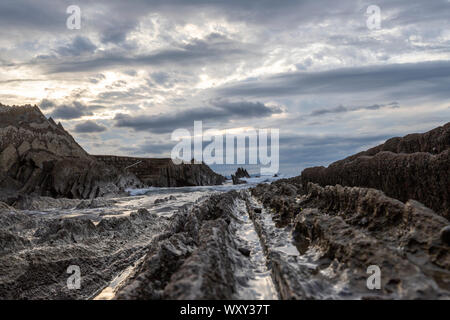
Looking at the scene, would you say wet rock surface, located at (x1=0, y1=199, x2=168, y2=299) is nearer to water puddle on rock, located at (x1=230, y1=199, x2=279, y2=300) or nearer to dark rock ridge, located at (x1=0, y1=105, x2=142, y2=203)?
water puddle on rock, located at (x1=230, y1=199, x2=279, y2=300)

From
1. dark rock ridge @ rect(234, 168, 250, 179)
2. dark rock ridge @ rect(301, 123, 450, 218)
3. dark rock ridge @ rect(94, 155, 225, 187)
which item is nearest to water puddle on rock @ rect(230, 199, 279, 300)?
dark rock ridge @ rect(301, 123, 450, 218)

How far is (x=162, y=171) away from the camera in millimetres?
43750

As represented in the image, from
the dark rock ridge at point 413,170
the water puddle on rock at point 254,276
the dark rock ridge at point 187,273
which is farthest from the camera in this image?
the dark rock ridge at point 413,170

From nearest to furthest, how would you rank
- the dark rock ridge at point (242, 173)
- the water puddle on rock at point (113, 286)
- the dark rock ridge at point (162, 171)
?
the water puddle on rock at point (113, 286) → the dark rock ridge at point (162, 171) → the dark rock ridge at point (242, 173)

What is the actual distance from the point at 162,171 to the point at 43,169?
21651mm

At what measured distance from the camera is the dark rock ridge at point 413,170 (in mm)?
5004

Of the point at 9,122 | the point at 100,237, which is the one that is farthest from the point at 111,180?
the point at 100,237

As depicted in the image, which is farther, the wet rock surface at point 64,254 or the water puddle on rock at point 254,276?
the wet rock surface at point 64,254

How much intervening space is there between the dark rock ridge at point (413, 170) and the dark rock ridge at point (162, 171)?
114 feet

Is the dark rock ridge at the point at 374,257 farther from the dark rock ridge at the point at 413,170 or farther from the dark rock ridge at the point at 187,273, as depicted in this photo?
the dark rock ridge at the point at 413,170

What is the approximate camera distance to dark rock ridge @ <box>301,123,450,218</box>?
500cm

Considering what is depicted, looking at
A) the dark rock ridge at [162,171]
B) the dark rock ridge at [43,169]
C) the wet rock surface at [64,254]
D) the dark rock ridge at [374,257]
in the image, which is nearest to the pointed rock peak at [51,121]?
the dark rock ridge at [43,169]

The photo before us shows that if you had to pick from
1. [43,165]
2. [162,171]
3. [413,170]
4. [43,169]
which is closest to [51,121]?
[43,165]

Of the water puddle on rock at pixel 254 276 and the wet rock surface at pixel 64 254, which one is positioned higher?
the water puddle on rock at pixel 254 276
